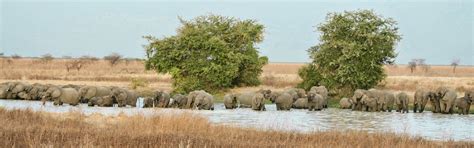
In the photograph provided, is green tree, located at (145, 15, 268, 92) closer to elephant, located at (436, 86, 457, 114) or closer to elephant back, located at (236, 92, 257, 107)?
elephant back, located at (236, 92, 257, 107)

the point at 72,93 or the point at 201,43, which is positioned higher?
the point at 201,43

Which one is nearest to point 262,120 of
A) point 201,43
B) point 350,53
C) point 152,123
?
point 152,123

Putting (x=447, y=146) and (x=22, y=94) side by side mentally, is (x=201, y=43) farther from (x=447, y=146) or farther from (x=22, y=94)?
(x=447, y=146)

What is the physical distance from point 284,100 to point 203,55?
12940 mm

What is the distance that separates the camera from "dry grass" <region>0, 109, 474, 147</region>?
1398 cm

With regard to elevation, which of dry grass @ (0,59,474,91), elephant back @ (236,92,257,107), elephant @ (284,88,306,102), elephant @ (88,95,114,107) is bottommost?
elephant @ (88,95,114,107)

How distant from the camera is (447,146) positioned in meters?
17.4

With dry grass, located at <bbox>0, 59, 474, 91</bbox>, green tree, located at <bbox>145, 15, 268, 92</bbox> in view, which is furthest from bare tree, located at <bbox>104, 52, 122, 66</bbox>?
green tree, located at <bbox>145, 15, 268, 92</bbox>

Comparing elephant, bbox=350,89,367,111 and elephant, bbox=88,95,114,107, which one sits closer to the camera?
elephant, bbox=88,95,114,107

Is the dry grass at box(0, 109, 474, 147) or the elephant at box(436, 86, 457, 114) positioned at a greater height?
the elephant at box(436, 86, 457, 114)

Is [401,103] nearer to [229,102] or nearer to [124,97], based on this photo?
[229,102]

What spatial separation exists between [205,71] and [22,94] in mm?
11486

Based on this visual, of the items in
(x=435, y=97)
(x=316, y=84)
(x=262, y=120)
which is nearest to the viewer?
(x=262, y=120)

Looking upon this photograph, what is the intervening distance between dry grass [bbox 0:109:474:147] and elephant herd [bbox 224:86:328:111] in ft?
43.7
